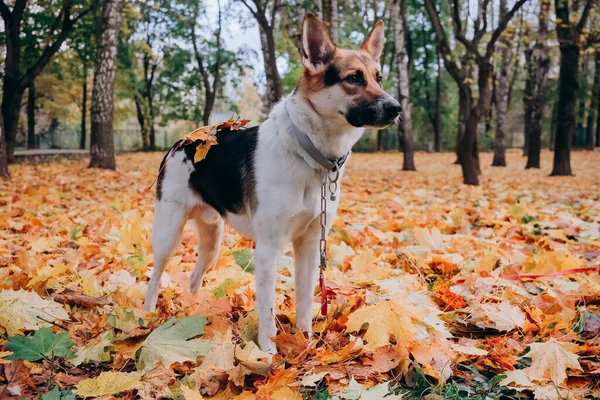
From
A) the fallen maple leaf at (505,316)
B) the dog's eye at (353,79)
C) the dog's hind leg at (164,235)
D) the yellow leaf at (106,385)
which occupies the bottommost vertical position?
the yellow leaf at (106,385)

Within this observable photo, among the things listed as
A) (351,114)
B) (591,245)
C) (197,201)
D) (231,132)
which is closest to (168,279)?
(197,201)

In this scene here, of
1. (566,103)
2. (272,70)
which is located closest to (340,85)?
(272,70)

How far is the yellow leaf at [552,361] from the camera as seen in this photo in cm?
229

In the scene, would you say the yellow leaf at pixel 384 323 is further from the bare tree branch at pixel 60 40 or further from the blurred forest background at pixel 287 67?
the bare tree branch at pixel 60 40

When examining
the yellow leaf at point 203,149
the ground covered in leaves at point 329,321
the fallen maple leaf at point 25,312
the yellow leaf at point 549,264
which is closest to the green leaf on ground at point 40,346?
the ground covered in leaves at point 329,321

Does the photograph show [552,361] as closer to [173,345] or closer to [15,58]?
[173,345]

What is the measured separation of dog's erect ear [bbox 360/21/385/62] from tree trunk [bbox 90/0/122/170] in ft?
36.4

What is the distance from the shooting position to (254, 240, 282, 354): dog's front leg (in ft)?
8.79

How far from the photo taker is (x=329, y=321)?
307 cm

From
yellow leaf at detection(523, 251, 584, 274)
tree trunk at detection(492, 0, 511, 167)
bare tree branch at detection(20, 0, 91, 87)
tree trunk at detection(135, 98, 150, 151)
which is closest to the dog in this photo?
yellow leaf at detection(523, 251, 584, 274)

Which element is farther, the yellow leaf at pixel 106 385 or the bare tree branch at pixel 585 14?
the bare tree branch at pixel 585 14

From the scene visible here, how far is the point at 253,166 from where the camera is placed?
2.78m

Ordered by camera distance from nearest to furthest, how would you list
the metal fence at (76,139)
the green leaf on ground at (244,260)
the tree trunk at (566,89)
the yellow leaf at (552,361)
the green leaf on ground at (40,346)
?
the yellow leaf at (552,361), the green leaf on ground at (40,346), the green leaf on ground at (244,260), the tree trunk at (566,89), the metal fence at (76,139)

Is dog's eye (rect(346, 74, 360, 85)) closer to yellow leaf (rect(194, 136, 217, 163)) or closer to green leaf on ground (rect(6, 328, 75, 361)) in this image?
yellow leaf (rect(194, 136, 217, 163))
